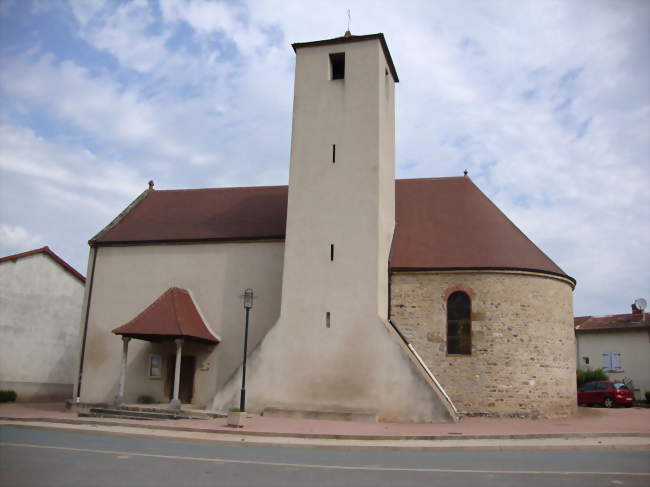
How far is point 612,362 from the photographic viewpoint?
3572 centimetres

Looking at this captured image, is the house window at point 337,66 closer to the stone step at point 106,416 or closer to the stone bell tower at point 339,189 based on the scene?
the stone bell tower at point 339,189

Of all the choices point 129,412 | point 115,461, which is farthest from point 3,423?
point 115,461

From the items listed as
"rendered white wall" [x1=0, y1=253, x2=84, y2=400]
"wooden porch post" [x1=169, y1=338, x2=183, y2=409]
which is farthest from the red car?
"rendered white wall" [x1=0, y1=253, x2=84, y2=400]

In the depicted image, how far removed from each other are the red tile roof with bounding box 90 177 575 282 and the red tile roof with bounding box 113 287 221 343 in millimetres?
2572

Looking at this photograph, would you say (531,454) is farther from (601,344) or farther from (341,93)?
(601,344)

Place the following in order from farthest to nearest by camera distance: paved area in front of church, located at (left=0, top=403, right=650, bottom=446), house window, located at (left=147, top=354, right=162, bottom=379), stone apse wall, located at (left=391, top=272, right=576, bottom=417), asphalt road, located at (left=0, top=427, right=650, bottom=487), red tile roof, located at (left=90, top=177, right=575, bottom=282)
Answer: house window, located at (left=147, top=354, right=162, bottom=379) < red tile roof, located at (left=90, top=177, right=575, bottom=282) < stone apse wall, located at (left=391, top=272, right=576, bottom=417) < paved area in front of church, located at (left=0, top=403, right=650, bottom=446) < asphalt road, located at (left=0, top=427, right=650, bottom=487)

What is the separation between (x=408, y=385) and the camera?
61.3 feet

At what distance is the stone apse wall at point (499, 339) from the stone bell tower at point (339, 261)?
145cm

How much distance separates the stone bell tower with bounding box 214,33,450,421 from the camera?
19.2m

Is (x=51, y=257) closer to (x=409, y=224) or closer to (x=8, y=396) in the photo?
(x=8, y=396)

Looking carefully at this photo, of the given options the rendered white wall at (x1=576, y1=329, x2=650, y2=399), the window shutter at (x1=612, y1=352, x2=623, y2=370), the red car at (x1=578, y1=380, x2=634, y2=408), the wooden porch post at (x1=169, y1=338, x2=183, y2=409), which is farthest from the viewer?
the window shutter at (x1=612, y1=352, x2=623, y2=370)

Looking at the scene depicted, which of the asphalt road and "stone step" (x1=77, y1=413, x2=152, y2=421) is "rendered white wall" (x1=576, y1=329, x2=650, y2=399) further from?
"stone step" (x1=77, y1=413, x2=152, y2=421)

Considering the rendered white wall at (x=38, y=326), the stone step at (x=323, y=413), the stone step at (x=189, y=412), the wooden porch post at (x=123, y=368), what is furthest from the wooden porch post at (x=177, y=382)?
the rendered white wall at (x=38, y=326)

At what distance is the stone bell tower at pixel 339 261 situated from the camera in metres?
19.2
